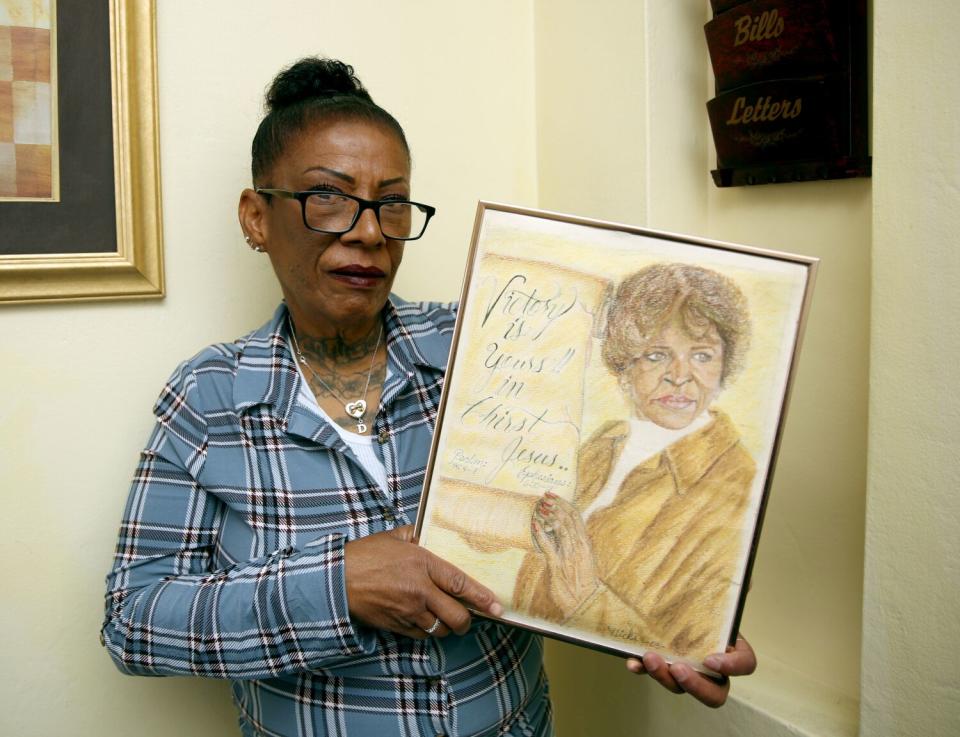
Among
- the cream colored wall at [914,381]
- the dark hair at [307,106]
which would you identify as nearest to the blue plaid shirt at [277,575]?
the dark hair at [307,106]

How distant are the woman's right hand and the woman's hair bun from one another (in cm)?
65

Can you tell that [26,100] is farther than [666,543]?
Yes

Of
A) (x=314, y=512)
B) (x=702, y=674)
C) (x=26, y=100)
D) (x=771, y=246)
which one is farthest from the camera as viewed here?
(x=771, y=246)

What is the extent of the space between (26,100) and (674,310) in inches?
37.7

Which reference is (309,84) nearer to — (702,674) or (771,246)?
(771,246)

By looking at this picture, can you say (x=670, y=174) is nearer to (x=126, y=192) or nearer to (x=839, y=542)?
(x=839, y=542)

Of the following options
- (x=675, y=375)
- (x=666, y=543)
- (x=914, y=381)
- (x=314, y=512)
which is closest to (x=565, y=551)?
(x=666, y=543)

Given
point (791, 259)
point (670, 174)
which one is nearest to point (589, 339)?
point (791, 259)

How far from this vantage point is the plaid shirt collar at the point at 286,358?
102 centimetres

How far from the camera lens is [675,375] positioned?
851mm

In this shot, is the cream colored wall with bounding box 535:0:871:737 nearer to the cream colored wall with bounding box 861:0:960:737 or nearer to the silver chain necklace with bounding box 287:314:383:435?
the cream colored wall with bounding box 861:0:960:737

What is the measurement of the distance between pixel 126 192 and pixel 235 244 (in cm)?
19

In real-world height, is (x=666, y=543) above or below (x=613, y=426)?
below
